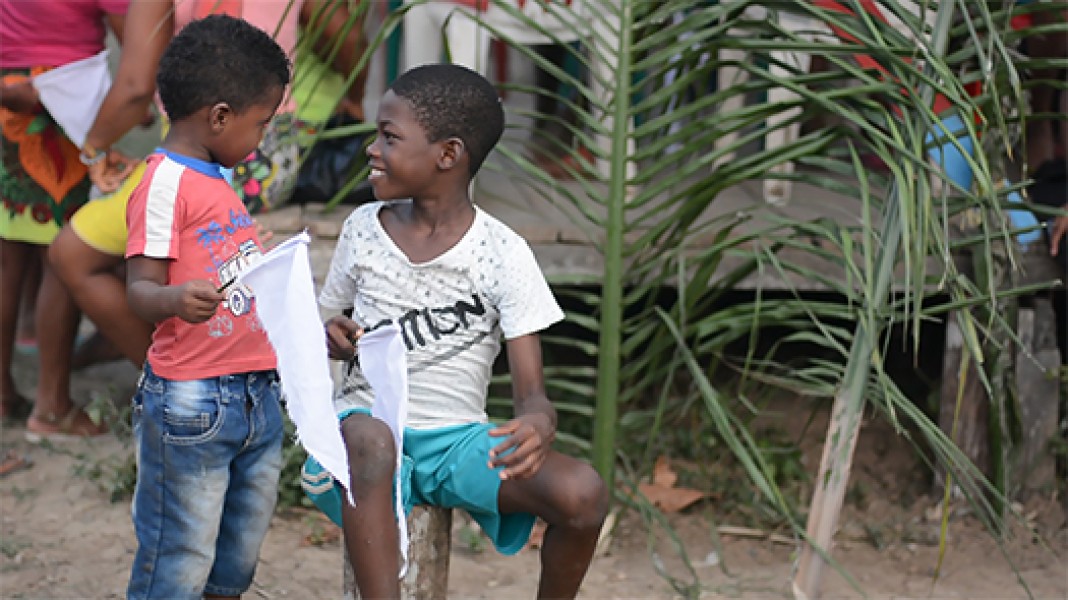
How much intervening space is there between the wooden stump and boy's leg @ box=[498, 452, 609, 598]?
160 mm

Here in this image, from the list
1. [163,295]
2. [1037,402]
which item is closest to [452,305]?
[163,295]

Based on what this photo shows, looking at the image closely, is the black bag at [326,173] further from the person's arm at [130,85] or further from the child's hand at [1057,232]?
the child's hand at [1057,232]

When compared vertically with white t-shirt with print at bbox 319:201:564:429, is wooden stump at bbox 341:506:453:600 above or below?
below

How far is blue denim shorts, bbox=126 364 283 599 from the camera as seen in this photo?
2.38 m

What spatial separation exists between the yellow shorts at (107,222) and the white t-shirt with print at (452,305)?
1235 mm

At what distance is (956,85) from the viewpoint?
284cm

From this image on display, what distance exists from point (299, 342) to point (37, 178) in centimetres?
214

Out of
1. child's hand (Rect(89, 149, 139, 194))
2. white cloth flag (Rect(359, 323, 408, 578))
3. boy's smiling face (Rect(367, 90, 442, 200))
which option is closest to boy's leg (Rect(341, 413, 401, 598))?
white cloth flag (Rect(359, 323, 408, 578))

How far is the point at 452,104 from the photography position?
2.40 m

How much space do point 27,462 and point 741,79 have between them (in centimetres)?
254

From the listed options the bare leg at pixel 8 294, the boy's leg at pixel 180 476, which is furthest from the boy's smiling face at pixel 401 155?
the bare leg at pixel 8 294

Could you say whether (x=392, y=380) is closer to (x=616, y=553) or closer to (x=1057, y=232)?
(x=616, y=553)

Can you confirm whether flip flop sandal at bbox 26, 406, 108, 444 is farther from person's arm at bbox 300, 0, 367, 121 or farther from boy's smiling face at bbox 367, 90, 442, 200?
boy's smiling face at bbox 367, 90, 442, 200

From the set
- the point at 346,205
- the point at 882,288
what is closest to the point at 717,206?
the point at 346,205
